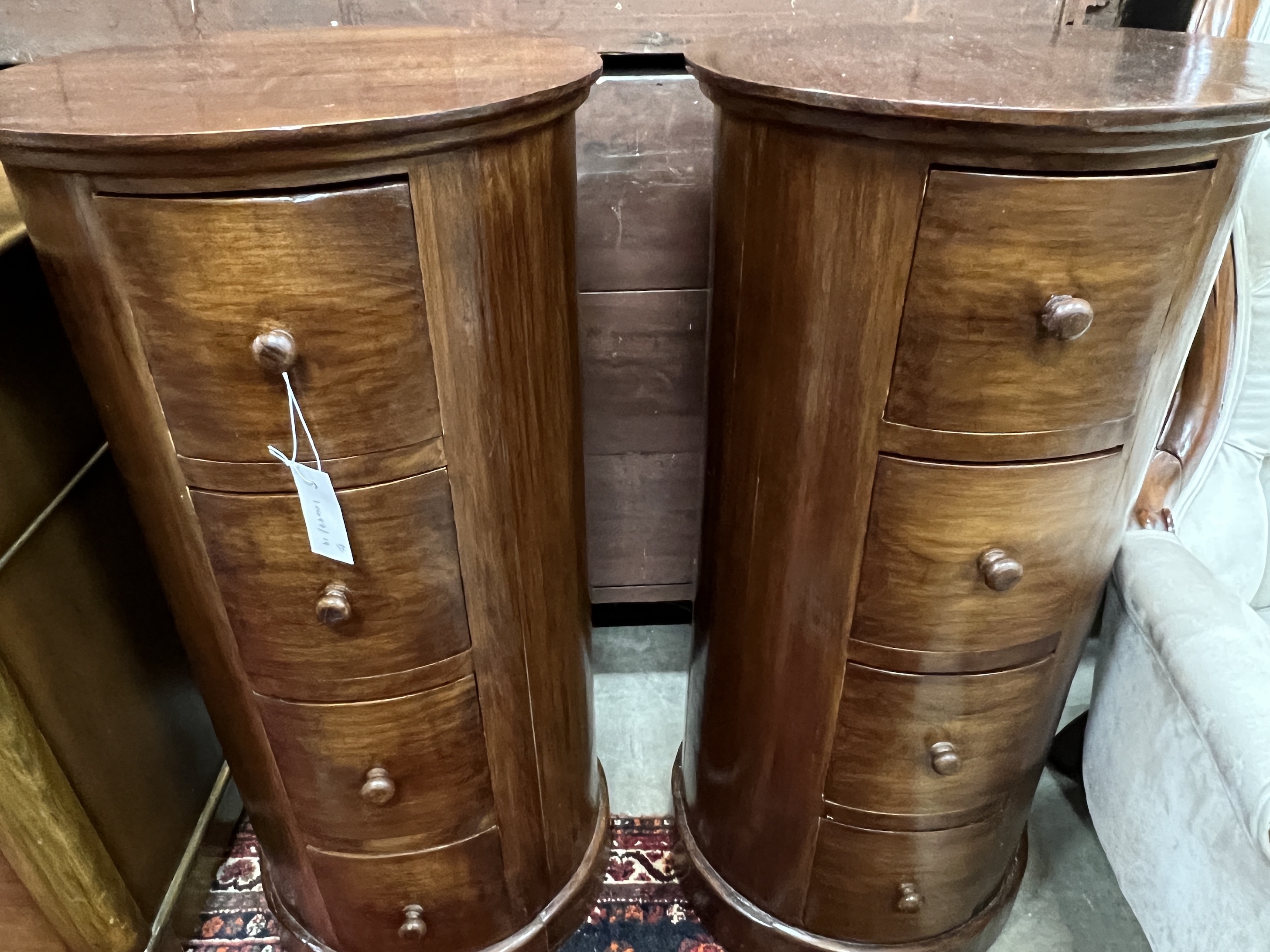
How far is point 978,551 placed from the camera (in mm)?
755

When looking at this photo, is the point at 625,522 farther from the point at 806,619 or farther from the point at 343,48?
the point at 343,48

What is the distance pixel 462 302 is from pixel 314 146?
16cm

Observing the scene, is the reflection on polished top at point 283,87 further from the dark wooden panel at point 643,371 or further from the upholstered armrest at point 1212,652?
the upholstered armrest at point 1212,652

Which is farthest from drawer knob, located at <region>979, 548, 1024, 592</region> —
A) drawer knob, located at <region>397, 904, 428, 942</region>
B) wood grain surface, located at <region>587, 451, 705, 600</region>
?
drawer knob, located at <region>397, 904, 428, 942</region>

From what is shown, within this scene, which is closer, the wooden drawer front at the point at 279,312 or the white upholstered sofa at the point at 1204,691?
the wooden drawer front at the point at 279,312

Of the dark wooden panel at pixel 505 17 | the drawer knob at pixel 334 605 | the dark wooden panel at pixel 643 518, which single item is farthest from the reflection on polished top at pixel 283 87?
the dark wooden panel at pixel 643 518

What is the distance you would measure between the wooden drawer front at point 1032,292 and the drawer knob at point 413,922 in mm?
750

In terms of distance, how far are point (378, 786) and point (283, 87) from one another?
633 millimetres

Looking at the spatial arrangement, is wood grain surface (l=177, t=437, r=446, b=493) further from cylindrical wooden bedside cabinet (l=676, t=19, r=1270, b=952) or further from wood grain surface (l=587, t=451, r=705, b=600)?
wood grain surface (l=587, t=451, r=705, b=600)

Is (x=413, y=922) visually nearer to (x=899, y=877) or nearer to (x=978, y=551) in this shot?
(x=899, y=877)

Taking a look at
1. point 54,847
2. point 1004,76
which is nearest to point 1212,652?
point 1004,76

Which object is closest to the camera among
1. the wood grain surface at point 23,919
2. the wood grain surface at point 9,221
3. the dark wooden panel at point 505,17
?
the wood grain surface at point 9,221

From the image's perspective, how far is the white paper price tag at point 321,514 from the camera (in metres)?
0.70

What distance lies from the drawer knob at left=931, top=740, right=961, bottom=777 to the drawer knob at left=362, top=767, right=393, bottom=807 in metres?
0.54
